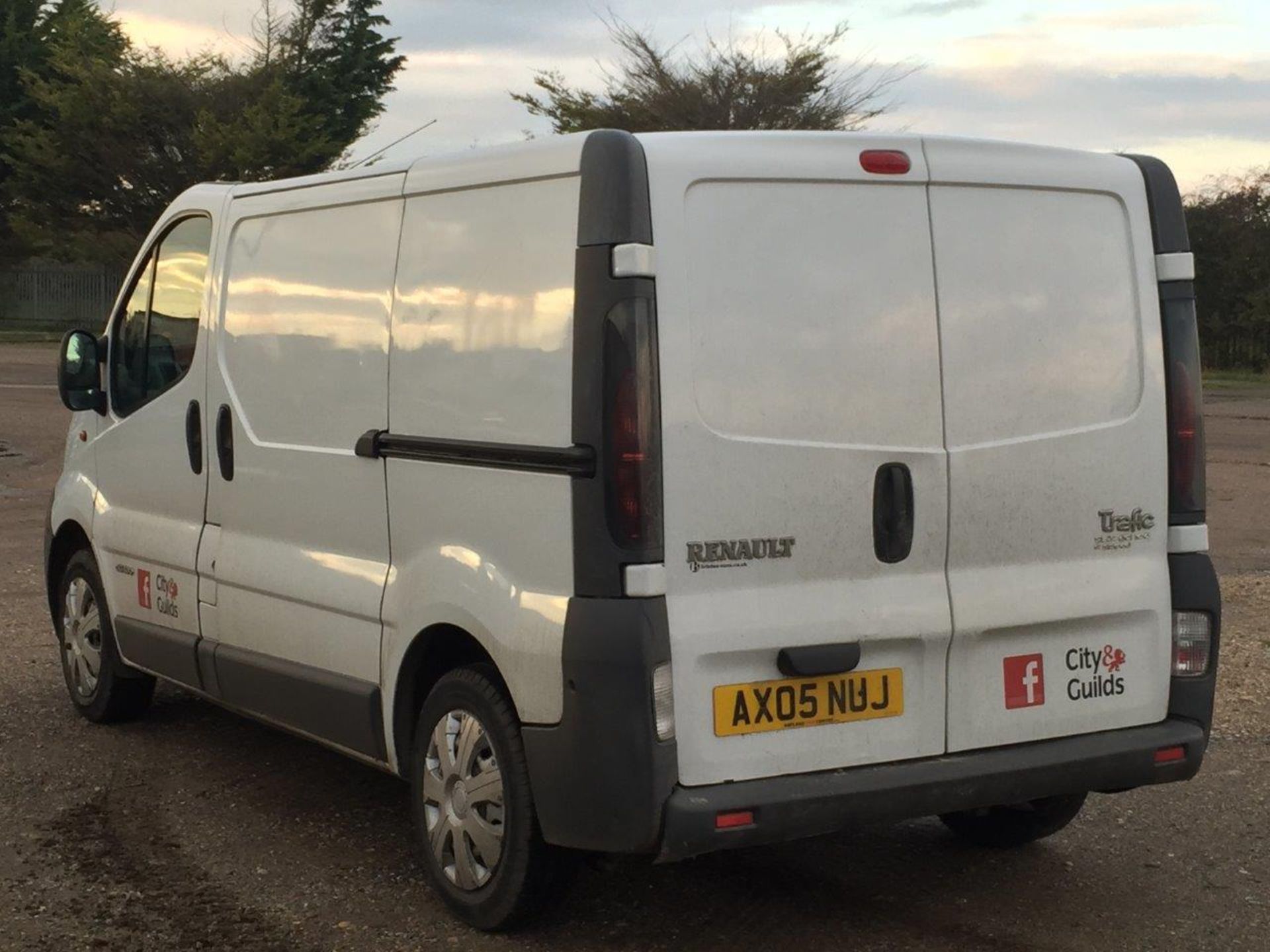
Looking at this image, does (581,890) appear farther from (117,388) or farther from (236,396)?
(117,388)

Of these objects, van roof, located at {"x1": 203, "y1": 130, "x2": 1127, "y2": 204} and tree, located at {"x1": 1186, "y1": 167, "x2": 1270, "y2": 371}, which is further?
tree, located at {"x1": 1186, "y1": 167, "x2": 1270, "y2": 371}

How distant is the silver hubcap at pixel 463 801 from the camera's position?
469cm

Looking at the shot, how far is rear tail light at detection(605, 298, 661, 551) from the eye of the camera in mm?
4219

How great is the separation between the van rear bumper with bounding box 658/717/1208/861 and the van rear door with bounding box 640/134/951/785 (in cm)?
6

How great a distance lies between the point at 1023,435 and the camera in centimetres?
472

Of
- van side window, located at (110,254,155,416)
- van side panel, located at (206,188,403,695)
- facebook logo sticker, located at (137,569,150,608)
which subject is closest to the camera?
van side panel, located at (206,188,403,695)

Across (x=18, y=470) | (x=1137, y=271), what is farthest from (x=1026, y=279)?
(x=18, y=470)

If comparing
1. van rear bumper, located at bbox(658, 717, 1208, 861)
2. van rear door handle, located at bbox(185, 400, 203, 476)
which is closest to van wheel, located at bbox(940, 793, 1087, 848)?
van rear bumper, located at bbox(658, 717, 1208, 861)

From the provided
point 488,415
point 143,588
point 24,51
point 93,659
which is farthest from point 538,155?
point 24,51

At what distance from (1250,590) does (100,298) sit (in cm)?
4336

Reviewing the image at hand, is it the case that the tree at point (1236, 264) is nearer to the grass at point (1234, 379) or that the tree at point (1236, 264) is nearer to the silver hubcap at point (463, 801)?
the grass at point (1234, 379)

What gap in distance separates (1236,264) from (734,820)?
33.5 metres

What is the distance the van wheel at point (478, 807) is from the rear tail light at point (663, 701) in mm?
463

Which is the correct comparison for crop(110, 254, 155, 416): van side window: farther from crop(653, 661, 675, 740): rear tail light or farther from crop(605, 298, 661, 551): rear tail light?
crop(653, 661, 675, 740): rear tail light
